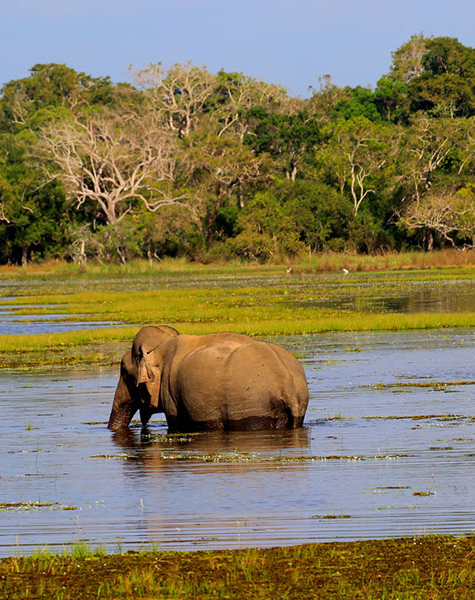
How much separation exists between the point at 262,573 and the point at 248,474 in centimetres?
375

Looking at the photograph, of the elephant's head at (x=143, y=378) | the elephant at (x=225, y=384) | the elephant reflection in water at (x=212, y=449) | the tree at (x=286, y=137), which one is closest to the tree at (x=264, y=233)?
the tree at (x=286, y=137)

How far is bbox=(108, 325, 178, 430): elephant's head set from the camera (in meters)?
15.1

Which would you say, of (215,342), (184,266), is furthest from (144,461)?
(184,266)

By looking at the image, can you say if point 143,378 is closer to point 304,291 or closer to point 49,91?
point 304,291

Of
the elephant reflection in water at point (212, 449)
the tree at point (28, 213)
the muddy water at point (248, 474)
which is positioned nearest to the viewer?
the muddy water at point (248, 474)

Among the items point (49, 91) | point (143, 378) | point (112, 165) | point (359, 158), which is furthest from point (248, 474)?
point (49, 91)

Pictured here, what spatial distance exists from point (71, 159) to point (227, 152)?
12.0 meters

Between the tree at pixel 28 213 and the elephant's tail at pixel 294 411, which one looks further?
the tree at pixel 28 213

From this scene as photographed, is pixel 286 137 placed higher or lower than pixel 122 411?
higher

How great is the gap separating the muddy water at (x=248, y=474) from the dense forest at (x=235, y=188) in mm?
59388

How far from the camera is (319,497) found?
1027cm

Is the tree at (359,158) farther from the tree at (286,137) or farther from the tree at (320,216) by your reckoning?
the tree at (286,137)

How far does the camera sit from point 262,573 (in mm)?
7656

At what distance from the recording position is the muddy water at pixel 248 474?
30.2ft
